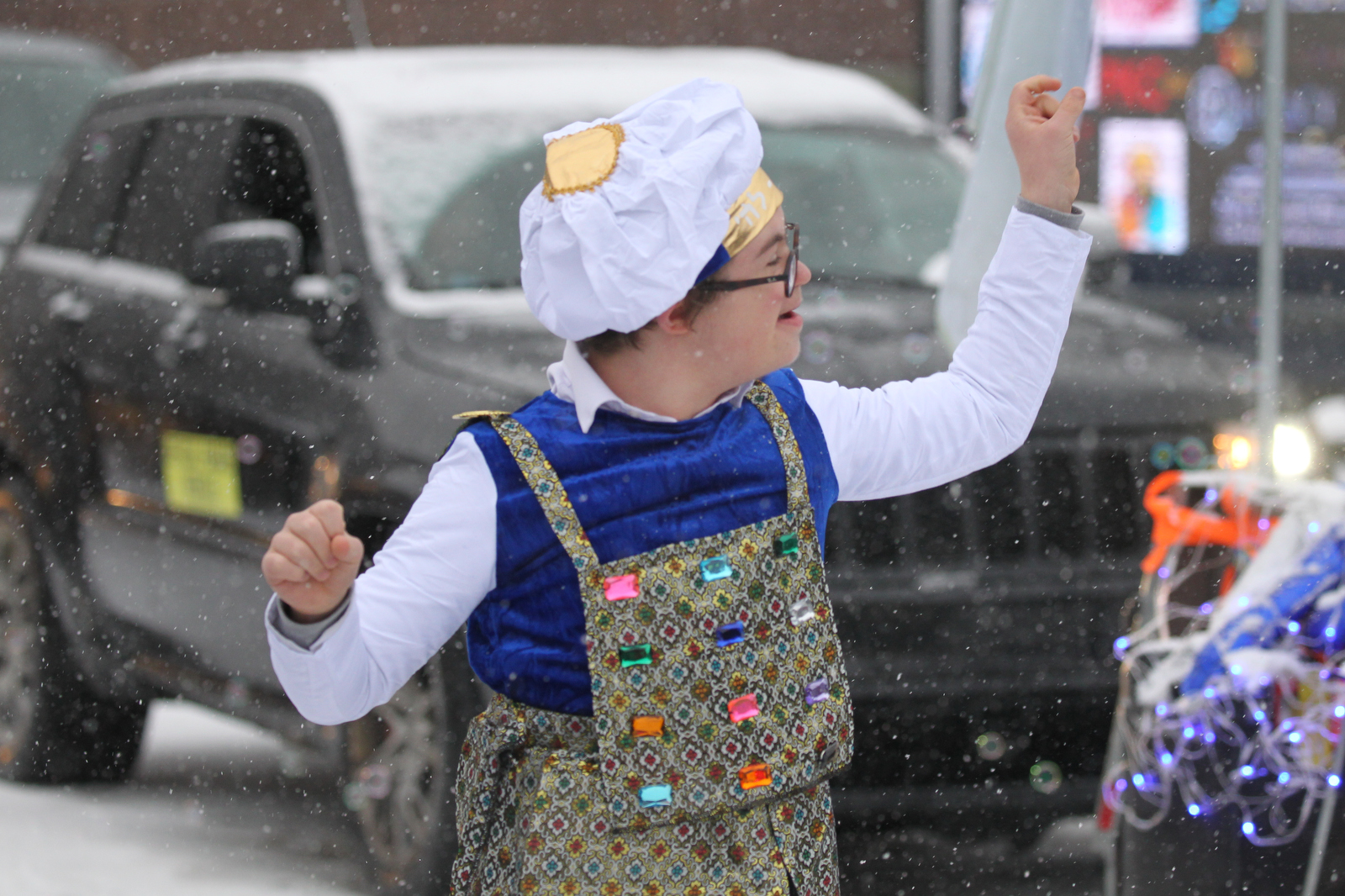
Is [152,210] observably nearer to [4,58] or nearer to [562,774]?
[562,774]

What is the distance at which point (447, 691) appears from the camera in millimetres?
3143

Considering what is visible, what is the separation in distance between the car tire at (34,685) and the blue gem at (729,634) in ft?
9.91

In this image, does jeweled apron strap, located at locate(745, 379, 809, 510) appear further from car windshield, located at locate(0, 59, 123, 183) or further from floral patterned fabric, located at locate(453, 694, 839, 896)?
car windshield, located at locate(0, 59, 123, 183)

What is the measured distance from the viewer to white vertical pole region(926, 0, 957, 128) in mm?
10758

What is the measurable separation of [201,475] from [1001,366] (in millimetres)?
2381

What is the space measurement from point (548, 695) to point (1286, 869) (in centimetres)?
140

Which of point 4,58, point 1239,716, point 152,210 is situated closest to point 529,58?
point 152,210

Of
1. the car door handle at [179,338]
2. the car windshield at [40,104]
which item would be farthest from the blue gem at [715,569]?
the car windshield at [40,104]

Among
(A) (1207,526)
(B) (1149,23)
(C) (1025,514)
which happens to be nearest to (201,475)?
(C) (1025,514)

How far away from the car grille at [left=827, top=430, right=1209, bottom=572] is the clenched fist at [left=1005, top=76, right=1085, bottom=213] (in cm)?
156

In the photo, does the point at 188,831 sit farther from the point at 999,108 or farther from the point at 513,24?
the point at 513,24

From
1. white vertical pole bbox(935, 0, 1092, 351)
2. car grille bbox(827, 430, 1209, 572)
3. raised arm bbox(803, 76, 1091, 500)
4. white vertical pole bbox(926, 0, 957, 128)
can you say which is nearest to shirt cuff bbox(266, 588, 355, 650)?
raised arm bbox(803, 76, 1091, 500)

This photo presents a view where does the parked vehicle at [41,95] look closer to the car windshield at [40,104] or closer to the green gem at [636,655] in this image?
the car windshield at [40,104]

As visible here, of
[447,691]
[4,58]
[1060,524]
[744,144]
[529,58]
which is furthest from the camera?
[4,58]
